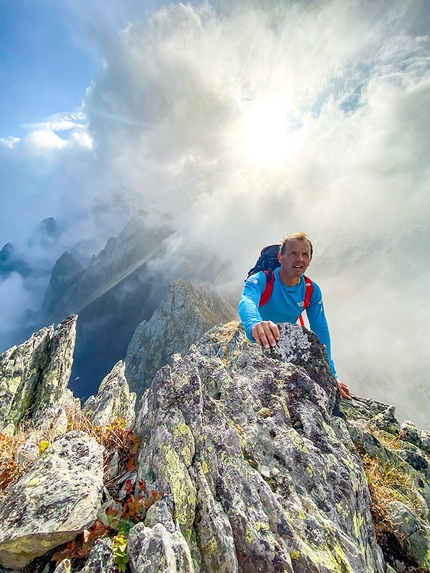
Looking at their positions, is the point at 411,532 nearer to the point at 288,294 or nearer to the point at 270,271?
the point at 288,294

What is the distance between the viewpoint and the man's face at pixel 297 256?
277 inches

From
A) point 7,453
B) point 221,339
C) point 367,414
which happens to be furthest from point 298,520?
point 367,414

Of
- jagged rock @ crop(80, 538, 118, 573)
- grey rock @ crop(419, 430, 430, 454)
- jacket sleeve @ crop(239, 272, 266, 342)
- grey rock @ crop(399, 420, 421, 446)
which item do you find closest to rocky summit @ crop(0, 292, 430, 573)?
jagged rock @ crop(80, 538, 118, 573)

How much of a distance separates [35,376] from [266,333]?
1793 centimetres

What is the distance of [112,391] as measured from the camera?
1540cm

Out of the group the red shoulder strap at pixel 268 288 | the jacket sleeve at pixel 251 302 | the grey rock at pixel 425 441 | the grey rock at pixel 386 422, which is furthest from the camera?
the grey rock at pixel 386 422

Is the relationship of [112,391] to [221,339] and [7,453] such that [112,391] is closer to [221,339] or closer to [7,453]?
[221,339]

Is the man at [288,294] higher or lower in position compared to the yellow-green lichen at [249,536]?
higher

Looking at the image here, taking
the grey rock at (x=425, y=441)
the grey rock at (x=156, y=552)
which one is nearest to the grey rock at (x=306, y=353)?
the grey rock at (x=156, y=552)

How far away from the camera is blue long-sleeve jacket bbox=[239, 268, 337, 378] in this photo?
23.2 feet

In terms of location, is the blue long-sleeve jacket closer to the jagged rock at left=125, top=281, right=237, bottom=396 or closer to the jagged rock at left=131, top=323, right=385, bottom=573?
the jagged rock at left=131, top=323, right=385, bottom=573

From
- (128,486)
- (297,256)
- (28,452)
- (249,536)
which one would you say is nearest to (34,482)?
(28,452)

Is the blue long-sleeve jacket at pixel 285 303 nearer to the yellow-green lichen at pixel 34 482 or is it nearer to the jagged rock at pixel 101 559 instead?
the jagged rock at pixel 101 559

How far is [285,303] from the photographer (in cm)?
776
